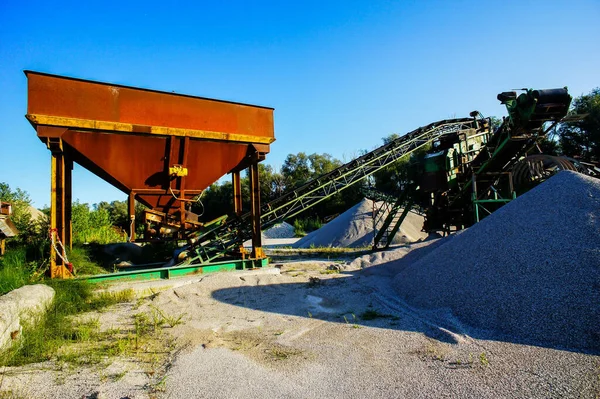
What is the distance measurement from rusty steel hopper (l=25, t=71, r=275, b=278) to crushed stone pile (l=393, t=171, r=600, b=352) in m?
4.65

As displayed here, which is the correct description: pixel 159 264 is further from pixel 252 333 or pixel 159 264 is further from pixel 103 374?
pixel 103 374

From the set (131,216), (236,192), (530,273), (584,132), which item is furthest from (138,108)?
(584,132)

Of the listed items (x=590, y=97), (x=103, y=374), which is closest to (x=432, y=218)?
(x=103, y=374)

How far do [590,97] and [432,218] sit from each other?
19.1 meters

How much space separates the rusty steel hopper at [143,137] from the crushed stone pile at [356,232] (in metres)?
8.74

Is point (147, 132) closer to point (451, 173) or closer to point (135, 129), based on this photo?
point (135, 129)

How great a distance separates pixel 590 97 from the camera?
2264 centimetres

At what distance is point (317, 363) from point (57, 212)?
576 centimetres

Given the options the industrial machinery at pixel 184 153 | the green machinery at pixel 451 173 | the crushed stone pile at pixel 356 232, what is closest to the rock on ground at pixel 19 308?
the industrial machinery at pixel 184 153

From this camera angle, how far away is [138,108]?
6992mm

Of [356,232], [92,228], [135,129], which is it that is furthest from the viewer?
[356,232]

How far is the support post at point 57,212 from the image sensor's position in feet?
20.2

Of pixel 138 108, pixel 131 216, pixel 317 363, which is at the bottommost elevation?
pixel 317 363

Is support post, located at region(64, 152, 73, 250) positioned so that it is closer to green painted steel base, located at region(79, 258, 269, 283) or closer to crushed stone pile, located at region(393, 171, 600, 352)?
green painted steel base, located at region(79, 258, 269, 283)
